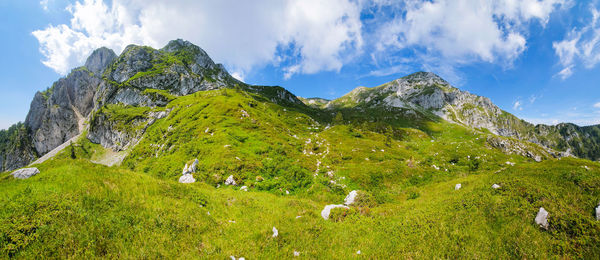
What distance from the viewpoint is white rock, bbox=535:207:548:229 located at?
6770 mm

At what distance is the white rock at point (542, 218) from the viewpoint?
22.2 feet

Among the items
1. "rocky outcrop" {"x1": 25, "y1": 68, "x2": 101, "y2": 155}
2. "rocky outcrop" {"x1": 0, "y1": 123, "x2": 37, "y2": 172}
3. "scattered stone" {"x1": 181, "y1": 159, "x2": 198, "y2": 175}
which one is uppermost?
"rocky outcrop" {"x1": 25, "y1": 68, "x2": 101, "y2": 155}

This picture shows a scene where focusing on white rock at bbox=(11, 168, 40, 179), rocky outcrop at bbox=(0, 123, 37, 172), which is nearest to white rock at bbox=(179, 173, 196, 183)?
white rock at bbox=(11, 168, 40, 179)

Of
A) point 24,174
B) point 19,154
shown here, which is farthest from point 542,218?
point 19,154

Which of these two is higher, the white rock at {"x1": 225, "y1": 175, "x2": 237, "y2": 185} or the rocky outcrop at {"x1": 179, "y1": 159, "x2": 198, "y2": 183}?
the rocky outcrop at {"x1": 179, "y1": 159, "x2": 198, "y2": 183}

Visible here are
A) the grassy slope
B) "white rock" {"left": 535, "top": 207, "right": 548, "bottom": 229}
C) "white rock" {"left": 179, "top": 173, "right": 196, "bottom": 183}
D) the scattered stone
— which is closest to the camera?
the grassy slope

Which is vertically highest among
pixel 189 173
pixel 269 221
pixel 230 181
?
pixel 189 173

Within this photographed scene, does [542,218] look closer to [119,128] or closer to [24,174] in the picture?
[24,174]

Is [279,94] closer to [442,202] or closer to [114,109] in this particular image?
[114,109]

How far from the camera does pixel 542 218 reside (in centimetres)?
693

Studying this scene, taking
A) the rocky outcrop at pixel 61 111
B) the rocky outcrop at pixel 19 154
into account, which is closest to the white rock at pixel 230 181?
the rocky outcrop at pixel 61 111

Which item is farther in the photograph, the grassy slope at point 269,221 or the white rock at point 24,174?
the white rock at point 24,174

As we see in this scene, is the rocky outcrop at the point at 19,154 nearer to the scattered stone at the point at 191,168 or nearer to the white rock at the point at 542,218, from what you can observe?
the scattered stone at the point at 191,168

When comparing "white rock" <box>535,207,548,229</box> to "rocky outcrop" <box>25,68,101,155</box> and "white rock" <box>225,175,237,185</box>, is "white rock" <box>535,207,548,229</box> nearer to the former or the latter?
"white rock" <box>225,175,237,185</box>
